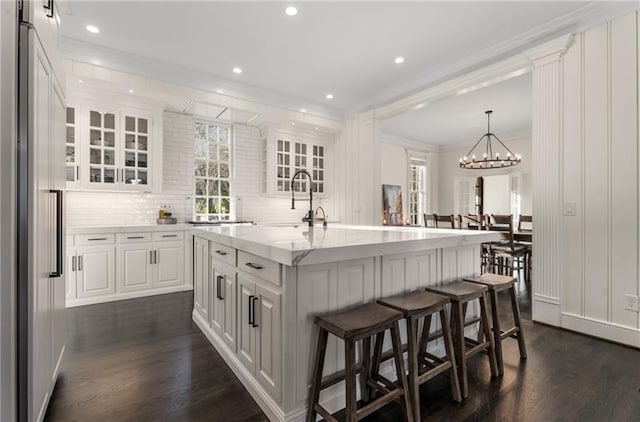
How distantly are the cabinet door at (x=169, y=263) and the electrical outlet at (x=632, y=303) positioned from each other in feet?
15.9

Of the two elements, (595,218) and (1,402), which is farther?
(595,218)

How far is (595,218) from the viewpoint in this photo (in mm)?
2738

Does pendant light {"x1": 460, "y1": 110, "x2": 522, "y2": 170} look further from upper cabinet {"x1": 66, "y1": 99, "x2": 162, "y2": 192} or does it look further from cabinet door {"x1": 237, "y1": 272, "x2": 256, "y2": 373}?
upper cabinet {"x1": 66, "y1": 99, "x2": 162, "y2": 192}

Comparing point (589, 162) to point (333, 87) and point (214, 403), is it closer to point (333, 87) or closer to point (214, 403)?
point (333, 87)

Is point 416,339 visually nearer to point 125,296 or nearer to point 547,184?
point 547,184

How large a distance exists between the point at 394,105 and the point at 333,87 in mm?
1038

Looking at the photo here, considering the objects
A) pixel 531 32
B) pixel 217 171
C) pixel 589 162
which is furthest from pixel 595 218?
pixel 217 171

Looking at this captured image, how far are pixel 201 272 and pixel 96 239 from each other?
1.82 metres

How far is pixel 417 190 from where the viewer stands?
8.37 m

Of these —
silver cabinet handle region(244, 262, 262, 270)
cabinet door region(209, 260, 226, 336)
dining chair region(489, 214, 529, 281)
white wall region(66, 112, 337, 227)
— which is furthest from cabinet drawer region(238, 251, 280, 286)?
dining chair region(489, 214, 529, 281)

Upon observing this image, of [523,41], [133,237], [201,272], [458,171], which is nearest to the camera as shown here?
[201,272]

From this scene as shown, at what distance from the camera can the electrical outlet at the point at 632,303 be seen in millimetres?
2508

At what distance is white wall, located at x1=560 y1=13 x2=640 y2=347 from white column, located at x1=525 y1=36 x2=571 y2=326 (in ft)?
0.18

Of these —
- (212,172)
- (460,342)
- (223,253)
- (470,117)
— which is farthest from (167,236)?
(470,117)
